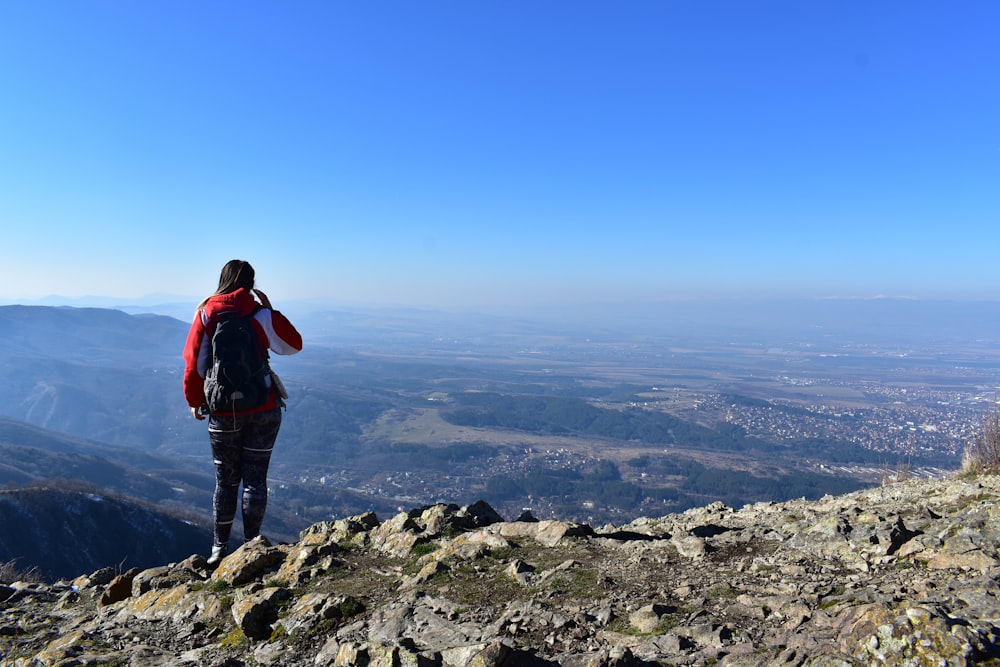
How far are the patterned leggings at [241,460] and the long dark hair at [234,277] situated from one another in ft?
5.07

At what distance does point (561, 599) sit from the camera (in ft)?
15.6

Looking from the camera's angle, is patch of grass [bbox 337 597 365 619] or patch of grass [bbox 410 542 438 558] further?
patch of grass [bbox 410 542 438 558]

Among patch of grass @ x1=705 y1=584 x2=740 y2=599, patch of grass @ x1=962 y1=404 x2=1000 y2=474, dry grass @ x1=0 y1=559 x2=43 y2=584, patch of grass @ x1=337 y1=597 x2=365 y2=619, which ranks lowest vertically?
dry grass @ x1=0 y1=559 x2=43 y2=584

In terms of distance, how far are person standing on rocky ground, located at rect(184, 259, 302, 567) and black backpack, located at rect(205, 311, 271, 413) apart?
1 centimetres

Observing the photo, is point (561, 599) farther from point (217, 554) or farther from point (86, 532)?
point (86, 532)

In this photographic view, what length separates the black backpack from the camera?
6246mm

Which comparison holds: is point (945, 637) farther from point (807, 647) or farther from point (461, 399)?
point (461, 399)


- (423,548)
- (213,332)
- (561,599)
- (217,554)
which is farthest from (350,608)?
(213,332)

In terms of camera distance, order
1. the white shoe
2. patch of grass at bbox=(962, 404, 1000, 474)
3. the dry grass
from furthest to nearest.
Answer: patch of grass at bbox=(962, 404, 1000, 474), the dry grass, the white shoe

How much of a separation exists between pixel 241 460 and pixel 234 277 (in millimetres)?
2296

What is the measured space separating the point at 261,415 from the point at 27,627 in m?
3.13

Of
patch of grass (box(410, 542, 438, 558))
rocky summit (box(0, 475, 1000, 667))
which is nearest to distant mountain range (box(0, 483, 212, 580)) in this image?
rocky summit (box(0, 475, 1000, 667))

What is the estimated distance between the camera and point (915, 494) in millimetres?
8086

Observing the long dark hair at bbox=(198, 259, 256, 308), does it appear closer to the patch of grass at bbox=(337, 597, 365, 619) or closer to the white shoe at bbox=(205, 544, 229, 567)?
the white shoe at bbox=(205, 544, 229, 567)
